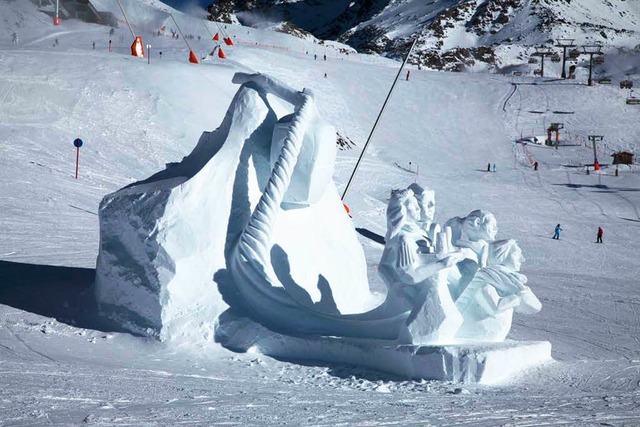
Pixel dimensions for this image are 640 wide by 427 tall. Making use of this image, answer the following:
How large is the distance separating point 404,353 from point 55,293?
4882 mm

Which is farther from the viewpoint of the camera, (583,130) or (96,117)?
(583,130)

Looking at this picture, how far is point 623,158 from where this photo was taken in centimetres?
4431

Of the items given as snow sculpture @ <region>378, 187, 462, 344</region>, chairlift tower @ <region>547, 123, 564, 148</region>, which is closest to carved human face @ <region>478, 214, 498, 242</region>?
snow sculpture @ <region>378, 187, 462, 344</region>

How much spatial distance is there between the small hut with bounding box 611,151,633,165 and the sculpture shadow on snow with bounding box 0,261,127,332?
33542 millimetres

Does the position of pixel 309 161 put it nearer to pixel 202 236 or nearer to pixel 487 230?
pixel 202 236

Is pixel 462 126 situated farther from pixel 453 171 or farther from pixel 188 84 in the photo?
pixel 188 84

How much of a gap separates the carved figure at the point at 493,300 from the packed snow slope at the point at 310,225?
711 millimetres

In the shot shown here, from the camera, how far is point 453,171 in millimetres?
41344

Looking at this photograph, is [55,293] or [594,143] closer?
[55,293]

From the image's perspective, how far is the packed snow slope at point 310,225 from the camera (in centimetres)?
880

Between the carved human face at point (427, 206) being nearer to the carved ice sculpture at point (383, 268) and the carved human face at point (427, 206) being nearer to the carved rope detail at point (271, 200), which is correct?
the carved ice sculpture at point (383, 268)

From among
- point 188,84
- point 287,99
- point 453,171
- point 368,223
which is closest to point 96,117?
point 188,84

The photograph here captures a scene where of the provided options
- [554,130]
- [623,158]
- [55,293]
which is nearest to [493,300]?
[55,293]

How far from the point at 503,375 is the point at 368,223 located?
1850cm
